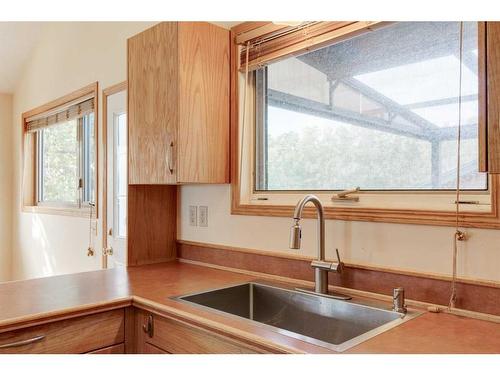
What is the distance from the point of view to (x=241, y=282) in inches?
72.7

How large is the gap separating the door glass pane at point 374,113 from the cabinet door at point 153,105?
45cm

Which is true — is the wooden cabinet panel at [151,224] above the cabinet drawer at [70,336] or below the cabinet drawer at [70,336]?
above

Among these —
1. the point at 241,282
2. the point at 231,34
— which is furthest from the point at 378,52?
the point at 241,282


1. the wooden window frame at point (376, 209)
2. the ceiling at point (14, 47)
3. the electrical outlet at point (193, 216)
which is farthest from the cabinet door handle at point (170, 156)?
the ceiling at point (14, 47)

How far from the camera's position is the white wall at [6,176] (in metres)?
4.54

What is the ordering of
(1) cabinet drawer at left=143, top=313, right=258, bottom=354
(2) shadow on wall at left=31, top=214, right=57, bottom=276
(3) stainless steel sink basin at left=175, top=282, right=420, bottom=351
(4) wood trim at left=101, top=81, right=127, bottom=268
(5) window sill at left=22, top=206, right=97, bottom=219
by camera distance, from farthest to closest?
(2) shadow on wall at left=31, top=214, right=57, bottom=276, (5) window sill at left=22, top=206, right=97, bottom=219, (4) wood trim at left=101, top=81, right=127, bottom=268, (3) stainless steel sink basin at left=175, top=282, right=420, bottom=351, (1) cabinet drawer at left=143, top=313, right=258, bottom=354

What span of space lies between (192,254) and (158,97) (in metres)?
0.85

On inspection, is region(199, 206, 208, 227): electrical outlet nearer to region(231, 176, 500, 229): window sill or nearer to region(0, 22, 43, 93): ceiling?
region(231, 176, 500, 229): window sill

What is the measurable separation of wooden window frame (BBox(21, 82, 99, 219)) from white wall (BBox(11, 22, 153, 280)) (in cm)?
6

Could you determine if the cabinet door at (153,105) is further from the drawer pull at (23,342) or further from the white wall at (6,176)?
the white wall at (6,176)

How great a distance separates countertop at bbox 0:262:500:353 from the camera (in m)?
1.11

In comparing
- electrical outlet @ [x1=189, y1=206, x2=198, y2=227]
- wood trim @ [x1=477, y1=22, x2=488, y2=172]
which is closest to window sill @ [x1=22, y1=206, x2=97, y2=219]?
electrical outlet @ [x1=189, y1=206, x2=198, y2=227]

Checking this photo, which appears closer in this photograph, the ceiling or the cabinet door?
the cabinet door

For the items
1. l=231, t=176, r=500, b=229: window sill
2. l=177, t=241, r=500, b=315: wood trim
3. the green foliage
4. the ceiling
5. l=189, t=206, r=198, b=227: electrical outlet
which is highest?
the ceiling
